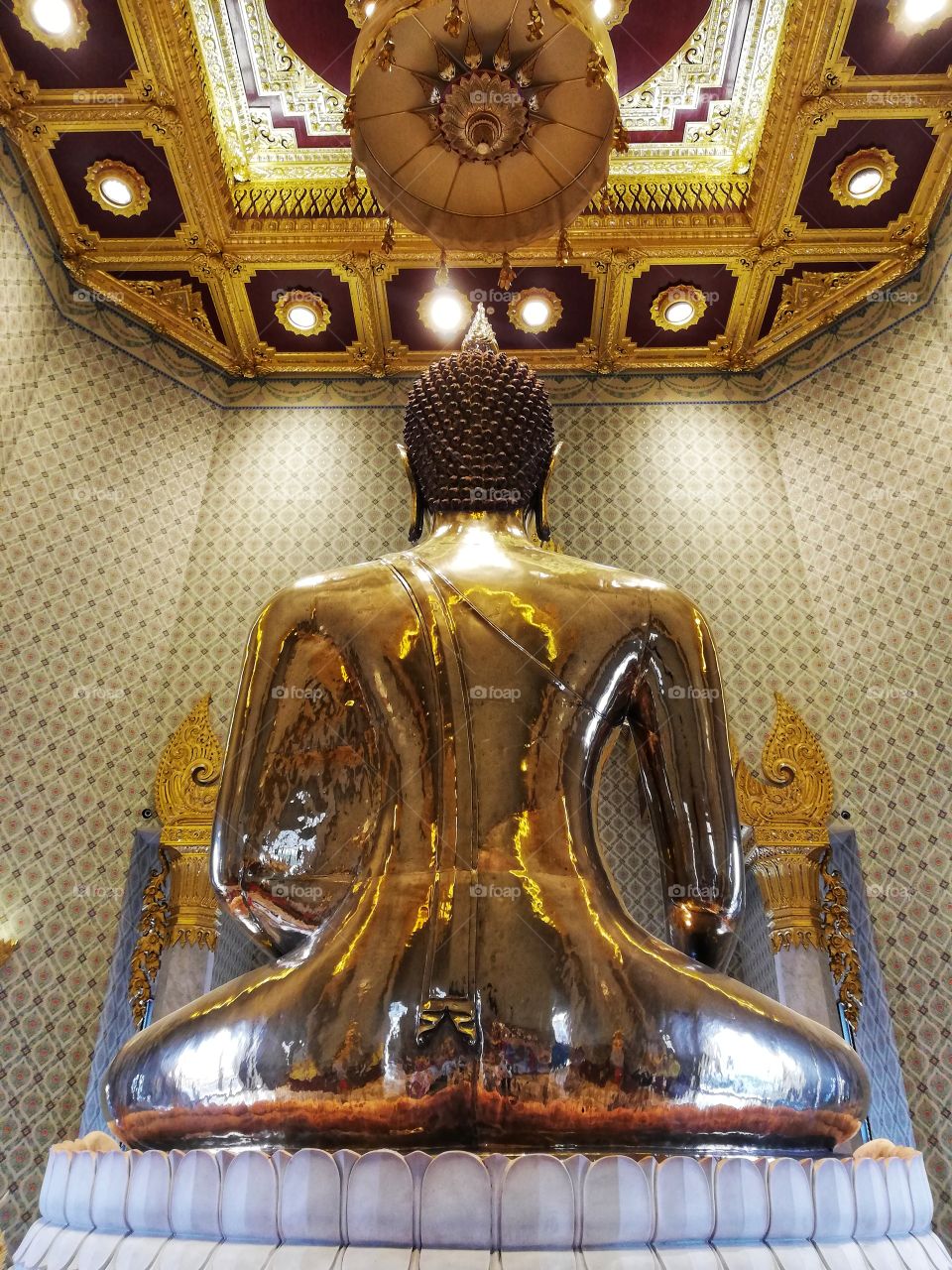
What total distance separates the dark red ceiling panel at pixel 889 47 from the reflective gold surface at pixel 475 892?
449 cm

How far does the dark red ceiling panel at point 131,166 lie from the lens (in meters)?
5.11

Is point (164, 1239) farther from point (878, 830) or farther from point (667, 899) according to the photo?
point (878, 830)

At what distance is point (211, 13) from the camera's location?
5074mm

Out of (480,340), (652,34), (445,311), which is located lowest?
(480,340)

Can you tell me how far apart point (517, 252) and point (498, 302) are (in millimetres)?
430

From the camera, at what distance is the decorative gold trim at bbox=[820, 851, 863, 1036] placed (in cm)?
416

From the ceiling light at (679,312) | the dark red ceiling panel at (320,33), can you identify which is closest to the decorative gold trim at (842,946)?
the ceiling light at (679,312)

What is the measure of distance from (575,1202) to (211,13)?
20.0 ft

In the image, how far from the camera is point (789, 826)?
4.54m

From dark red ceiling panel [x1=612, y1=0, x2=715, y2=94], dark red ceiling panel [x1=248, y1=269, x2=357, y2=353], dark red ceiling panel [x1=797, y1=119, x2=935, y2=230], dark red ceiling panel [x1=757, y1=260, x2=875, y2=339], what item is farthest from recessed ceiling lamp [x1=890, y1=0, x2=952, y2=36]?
dark red ceiling panel [x1=248, y1=269, x2=357, y2=353]

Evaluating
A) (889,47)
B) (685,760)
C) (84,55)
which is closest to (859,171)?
(889,47)

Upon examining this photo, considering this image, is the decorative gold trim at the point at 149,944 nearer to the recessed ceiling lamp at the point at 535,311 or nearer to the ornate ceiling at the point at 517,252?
the ornate ceiling at the point at 517,252

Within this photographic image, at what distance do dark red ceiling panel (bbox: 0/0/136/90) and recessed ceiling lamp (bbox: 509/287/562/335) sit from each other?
2.62m

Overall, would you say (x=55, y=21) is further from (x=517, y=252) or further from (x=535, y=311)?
(x=535, y=311)
